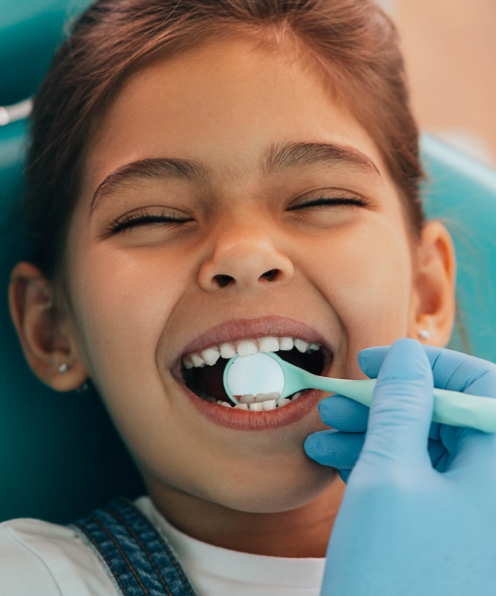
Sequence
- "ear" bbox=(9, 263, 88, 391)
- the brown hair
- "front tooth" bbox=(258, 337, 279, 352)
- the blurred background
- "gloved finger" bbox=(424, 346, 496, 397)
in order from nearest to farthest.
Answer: "gloved finger" bbox=(424, 346, 496, 397) → "front tooth" bbox=(258, 337, 279, 352) → the brown hair → "ear" bbox=(9, 263, 88, 391) → the blurred background

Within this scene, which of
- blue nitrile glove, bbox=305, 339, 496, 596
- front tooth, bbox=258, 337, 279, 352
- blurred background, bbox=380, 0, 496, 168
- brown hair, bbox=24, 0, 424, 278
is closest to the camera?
blue nitrile glove, bbox=305, 339, 496, 596

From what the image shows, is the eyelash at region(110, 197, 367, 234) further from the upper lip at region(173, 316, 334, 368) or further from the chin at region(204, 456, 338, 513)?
the chin at region(204, 456, 338, 513)

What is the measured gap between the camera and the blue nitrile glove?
703 millimetres

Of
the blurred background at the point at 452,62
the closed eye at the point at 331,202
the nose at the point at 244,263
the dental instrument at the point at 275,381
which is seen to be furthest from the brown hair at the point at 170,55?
the blurred background at the point at 452,62

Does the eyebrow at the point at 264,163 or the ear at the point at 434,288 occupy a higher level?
the eyebrow at the point at 264,163

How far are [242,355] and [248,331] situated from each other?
0.03m

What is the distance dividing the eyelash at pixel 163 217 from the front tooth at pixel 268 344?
18cm

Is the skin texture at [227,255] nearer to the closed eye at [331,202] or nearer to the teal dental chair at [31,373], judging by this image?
the closed eye at [331,202]

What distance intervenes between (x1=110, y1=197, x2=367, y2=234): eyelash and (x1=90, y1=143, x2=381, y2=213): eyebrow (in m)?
0.04

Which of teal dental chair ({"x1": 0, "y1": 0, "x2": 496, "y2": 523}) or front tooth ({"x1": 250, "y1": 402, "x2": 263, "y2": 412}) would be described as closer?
front tooth ({"x1": 250, "y1": 402, "x2": 263, "y2": 412})

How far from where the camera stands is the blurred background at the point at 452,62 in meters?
2.88

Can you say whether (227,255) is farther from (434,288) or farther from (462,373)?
(434,288)

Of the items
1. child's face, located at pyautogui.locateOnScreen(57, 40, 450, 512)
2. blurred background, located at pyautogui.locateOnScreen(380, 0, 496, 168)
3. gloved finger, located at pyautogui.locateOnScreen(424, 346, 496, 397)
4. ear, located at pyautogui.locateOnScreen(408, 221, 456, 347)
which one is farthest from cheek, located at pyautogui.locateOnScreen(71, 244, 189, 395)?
blurred background, located at pyautogui.locateOnScreen(380, 0, 496, 168)

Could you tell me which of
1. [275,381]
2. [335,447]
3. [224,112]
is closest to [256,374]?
[275,381]
